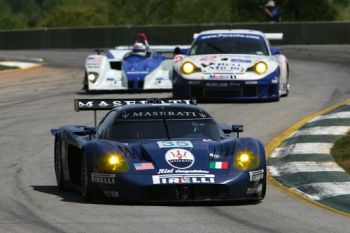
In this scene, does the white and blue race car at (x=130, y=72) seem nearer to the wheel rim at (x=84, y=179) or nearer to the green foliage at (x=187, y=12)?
the wheel rim at (x=84, y=179)

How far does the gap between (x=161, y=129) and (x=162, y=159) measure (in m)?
0.78

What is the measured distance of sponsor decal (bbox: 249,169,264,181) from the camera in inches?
397

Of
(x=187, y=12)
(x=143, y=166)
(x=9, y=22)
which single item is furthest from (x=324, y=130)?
(x=9, y=22)

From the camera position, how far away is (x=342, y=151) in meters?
13.4

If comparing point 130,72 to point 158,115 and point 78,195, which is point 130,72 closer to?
point 158,115

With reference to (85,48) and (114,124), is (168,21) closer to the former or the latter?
(85,48)

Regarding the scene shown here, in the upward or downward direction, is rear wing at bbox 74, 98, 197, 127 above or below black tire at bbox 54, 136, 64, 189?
above

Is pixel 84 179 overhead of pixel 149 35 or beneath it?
overhead

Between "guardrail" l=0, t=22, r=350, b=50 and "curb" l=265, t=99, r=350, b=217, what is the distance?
2365 centimetres

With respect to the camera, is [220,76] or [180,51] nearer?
[220,76]

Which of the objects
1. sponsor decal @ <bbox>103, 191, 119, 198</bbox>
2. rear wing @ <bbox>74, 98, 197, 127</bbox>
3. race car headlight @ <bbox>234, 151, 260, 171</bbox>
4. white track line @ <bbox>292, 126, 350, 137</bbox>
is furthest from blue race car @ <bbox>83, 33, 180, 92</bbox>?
sponsor decal @ <bbox>103, 191, 119, 198</bbox>

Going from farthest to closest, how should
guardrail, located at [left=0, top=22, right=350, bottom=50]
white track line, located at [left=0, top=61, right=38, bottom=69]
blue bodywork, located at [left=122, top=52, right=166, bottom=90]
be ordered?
guardrail, located at [left=0, top=22, right=350, bottom=50] < white track line, located at [left=0, top=61, right=38, bottom=69] < blue bodywork, located at [left=122, top=52, right=166, bottom=90]

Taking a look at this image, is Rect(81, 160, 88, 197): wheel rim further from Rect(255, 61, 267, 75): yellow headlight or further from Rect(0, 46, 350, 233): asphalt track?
Rect(255, 61, 267, 75): yellow headlight

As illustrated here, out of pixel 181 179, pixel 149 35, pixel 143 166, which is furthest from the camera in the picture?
pixel 149 35
